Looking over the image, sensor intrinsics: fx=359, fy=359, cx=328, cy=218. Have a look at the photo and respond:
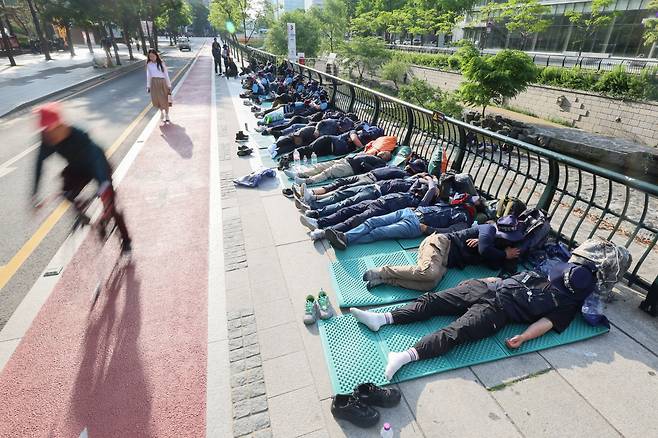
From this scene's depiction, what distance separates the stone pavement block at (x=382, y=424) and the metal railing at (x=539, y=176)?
9.48 ft

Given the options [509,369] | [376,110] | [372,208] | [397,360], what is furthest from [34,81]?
[509,369]

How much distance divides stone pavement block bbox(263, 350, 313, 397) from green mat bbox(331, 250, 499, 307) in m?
0.81

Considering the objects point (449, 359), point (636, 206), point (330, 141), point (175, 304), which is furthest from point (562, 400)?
point (636, 206)

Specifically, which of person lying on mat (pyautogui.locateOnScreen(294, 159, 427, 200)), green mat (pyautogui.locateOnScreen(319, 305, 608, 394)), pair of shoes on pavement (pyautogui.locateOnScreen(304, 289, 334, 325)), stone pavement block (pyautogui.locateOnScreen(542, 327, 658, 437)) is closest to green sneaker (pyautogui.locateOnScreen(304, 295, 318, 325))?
pair of shoes on pavement (pyautogui.locateOnScreen(304, 289, 334, 325))

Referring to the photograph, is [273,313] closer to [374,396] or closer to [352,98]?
[374,396]

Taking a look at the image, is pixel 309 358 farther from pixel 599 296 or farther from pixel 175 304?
pixel 599 296

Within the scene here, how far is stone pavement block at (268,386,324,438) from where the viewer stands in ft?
8.67

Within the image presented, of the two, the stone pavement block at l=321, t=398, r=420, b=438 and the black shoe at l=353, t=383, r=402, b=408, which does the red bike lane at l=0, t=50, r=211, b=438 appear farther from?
the black shoe at l=353, t=383, r=402, b=408

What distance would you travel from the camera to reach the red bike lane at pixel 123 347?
9.16 ft

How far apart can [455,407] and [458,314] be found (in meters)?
1.03

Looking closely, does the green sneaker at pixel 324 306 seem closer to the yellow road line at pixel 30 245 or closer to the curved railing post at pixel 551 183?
the curved railing post at pixel 551 183

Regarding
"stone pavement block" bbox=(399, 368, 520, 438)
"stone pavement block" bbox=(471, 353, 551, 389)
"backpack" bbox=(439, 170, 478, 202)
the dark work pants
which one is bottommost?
"stone pavement block" bbox=(399, 368, 520, 438)

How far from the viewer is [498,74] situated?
20.5 metres

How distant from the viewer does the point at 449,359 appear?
126 inches
